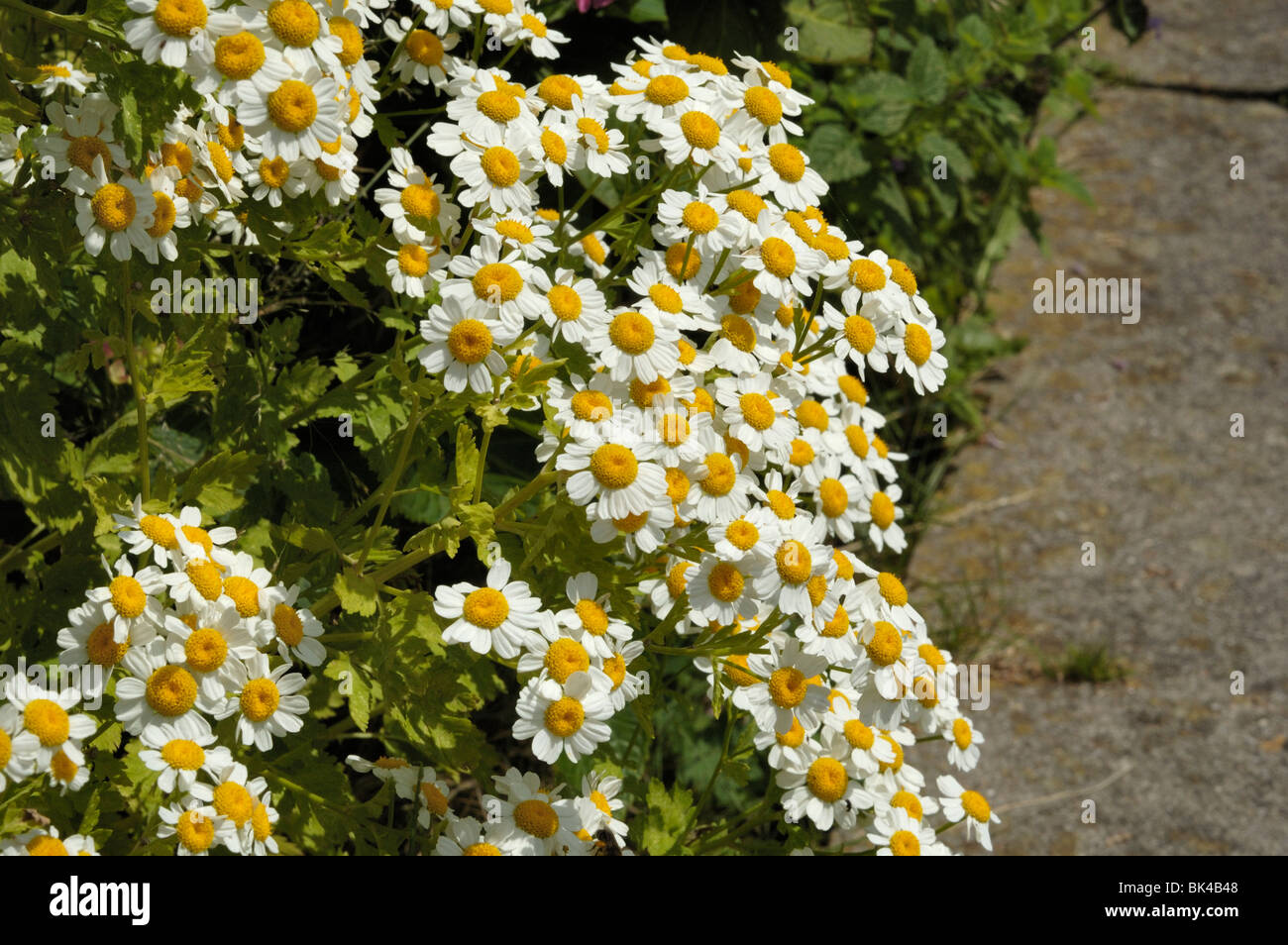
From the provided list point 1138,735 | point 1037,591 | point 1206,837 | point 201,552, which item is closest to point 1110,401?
point 1037,591

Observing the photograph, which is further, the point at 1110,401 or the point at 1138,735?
the point at 1110,401

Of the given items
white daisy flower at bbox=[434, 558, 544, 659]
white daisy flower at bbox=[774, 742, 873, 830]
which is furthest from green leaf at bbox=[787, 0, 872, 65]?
white daisy flower at bbox=[434, 558, 544, 659]

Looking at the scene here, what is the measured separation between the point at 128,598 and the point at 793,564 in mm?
836

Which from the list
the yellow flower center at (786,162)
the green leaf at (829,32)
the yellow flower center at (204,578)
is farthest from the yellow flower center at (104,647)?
the green leaf at (829,32)

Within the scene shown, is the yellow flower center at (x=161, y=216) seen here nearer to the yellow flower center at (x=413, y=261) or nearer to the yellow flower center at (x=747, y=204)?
the yellow flower center at (x=413, y=261)

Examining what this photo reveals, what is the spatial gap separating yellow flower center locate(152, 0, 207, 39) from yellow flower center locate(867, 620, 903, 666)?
1214 millimetres

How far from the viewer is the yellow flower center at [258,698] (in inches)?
62.8

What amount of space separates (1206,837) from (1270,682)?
0.68m

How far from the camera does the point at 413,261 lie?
6.12 ft

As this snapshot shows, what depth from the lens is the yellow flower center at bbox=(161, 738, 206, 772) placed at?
1.54 meters

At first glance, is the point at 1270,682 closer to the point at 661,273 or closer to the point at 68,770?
the point at 661,273

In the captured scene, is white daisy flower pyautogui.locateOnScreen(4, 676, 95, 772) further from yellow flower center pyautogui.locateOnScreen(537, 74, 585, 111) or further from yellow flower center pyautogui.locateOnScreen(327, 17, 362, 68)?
yellow flower center pyautogui.locateOnScreen(537, 74, 585, 111)

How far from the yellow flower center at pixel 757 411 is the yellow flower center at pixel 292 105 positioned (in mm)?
688
